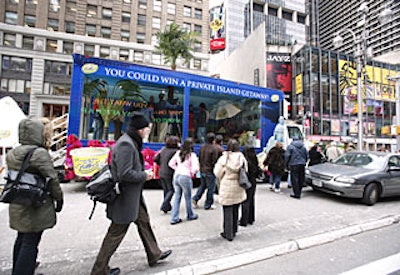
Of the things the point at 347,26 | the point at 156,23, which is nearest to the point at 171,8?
the point at 156,23

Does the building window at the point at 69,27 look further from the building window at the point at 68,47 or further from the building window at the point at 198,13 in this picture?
the building window at the point at 198,13

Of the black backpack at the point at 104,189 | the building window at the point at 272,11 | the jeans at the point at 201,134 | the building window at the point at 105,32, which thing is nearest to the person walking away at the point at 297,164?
the jeans at the point at 201,134

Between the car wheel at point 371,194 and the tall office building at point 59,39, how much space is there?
30.9m

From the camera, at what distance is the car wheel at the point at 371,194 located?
19.9ft

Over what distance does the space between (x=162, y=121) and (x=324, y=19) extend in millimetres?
80471

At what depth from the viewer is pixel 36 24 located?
98.2 feet

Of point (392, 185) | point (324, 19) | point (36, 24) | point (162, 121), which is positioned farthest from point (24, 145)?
point (324, 19)

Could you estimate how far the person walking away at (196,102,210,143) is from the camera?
784 cm

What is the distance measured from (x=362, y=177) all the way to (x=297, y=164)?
5.31ft

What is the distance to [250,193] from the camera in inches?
172

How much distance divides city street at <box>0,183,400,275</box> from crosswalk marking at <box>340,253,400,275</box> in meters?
0.56

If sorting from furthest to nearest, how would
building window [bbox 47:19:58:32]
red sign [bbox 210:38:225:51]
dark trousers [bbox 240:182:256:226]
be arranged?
red sign [bbox 210:38:225:51] → building window [bbox 47:19:58:32] → dark trousers [bbox 240:182:256:226]

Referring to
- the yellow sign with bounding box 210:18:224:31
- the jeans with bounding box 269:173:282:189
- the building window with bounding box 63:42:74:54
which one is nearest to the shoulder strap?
the jeans with bounding box 269:173:282:189

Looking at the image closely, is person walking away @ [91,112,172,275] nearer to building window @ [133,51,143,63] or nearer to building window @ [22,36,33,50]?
building window @ [133,51,143,63]
